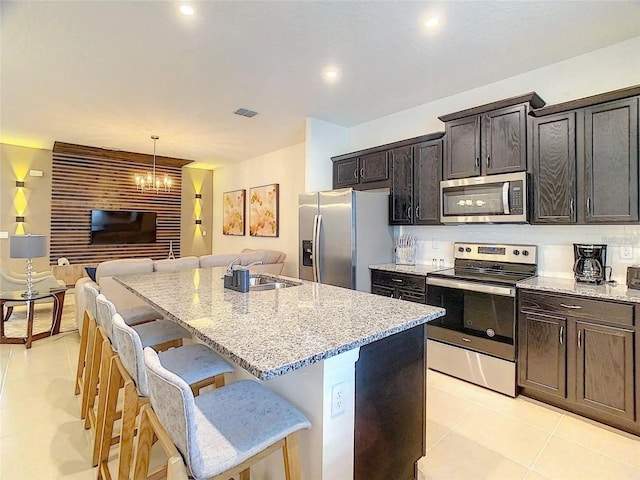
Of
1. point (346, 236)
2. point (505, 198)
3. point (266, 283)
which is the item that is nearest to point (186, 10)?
point (266, 283)

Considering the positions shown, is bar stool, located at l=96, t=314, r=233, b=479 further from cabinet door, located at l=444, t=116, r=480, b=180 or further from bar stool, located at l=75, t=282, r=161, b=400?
cabinet door, located at l=444, t=116, r=480, b=180

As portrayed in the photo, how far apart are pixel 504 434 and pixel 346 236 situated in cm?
215

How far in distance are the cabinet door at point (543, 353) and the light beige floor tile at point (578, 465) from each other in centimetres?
45

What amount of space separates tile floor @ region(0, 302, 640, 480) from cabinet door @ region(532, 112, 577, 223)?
151 cm

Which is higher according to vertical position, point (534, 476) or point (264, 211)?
point (264, 211)

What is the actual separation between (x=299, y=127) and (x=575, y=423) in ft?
14.2

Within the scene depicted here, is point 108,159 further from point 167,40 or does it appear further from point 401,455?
point 401,455

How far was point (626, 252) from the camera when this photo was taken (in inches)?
103

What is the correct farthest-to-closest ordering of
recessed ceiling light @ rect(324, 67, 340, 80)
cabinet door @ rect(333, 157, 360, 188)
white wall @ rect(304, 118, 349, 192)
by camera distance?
1. white wall @ rect(304, 118, 349, 192)
2. cabinet door @ rect(333, 157, 360, 188)
3. recessed ceiling light @ rect(324, 67, 340, 80)

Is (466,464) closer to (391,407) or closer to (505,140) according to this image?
(391,407)

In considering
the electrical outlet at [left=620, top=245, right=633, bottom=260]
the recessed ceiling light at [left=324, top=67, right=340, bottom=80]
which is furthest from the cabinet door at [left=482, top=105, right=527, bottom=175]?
the recessed ceiling light at [left=324, top=67, right=340, bottom=80]

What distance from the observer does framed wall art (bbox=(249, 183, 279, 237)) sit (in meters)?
6.23

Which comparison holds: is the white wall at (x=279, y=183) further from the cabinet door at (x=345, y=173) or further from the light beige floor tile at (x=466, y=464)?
the light beige floor tile at (x=466, y=464)

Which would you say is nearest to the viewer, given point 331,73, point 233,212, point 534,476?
point 534,476
